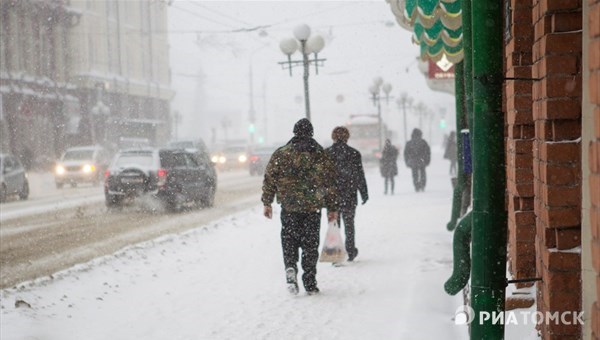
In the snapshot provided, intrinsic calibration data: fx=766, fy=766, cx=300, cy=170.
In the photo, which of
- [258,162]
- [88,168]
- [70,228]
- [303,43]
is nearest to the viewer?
[70,228]

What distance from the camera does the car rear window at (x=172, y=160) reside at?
1975 cm

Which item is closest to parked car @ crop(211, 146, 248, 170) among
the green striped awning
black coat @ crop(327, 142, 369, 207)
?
the green striped awning

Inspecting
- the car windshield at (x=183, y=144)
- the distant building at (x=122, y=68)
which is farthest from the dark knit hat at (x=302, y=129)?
the distant building at (x=122, y=68)

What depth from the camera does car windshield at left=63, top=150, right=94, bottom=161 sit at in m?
33.3

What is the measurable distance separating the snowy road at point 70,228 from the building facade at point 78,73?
22451 mm

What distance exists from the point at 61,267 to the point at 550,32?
8.80m

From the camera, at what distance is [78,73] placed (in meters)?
52.3

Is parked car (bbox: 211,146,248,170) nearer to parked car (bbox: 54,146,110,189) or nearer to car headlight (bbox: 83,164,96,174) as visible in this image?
parked car (bbox: 54,146,110,189)

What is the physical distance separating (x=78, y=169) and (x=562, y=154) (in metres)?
30.7

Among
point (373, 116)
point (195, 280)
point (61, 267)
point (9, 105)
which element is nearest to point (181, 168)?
point (61, 267)

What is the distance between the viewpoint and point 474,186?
3.50 m

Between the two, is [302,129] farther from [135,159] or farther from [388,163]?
[388,163]

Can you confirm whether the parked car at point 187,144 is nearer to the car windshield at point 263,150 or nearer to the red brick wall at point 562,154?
the car windshield at point 263,150

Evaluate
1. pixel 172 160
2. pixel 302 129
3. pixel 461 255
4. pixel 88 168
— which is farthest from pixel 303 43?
pixel 88 168
